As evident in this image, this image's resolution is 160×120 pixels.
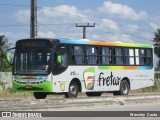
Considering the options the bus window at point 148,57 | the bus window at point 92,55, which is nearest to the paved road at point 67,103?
the bus window at point 92,55

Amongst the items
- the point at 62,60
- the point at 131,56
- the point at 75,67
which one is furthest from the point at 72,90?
the point at 131,56

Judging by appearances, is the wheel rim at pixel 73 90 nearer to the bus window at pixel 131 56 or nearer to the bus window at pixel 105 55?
the bus window at pixel 105 55

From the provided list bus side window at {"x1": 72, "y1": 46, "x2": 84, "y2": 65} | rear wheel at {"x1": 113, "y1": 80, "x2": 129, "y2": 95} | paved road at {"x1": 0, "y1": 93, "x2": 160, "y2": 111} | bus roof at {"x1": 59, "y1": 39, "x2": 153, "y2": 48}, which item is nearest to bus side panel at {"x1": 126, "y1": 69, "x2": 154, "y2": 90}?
rear wheel at {"x1": 113, "y1": 80, "x2": 129, "y2": 95}

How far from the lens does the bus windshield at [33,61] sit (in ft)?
85.4

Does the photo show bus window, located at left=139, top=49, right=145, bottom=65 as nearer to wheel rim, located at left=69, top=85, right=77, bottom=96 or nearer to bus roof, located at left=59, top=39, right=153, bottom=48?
bus roof, located at left=59, top=39, right=153, bottom=48

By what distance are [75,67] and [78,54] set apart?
2.48 ft

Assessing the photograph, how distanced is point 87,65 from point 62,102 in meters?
7.06

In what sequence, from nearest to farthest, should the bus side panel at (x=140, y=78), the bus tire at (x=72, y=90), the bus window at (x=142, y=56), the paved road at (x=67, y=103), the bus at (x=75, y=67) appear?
1. the paved road at (x=67, y=103)
2. the bus at (x=75, y=67)
3. the bus tire at (x=72, y=90)
4. the bus side panel at (x=140, y=78)
5. the bus window at (x=142, y=56)

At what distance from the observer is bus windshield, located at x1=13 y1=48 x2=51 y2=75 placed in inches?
1025

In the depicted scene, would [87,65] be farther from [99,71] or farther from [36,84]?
[36,84]

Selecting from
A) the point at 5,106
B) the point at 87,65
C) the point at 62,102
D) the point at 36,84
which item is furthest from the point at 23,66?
the point at 5,106

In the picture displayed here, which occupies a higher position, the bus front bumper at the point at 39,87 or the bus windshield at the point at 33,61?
the bus windshield at the point at 33,61

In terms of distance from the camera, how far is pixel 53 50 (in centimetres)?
2609

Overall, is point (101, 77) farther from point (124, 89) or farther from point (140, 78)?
point (140, 78)
